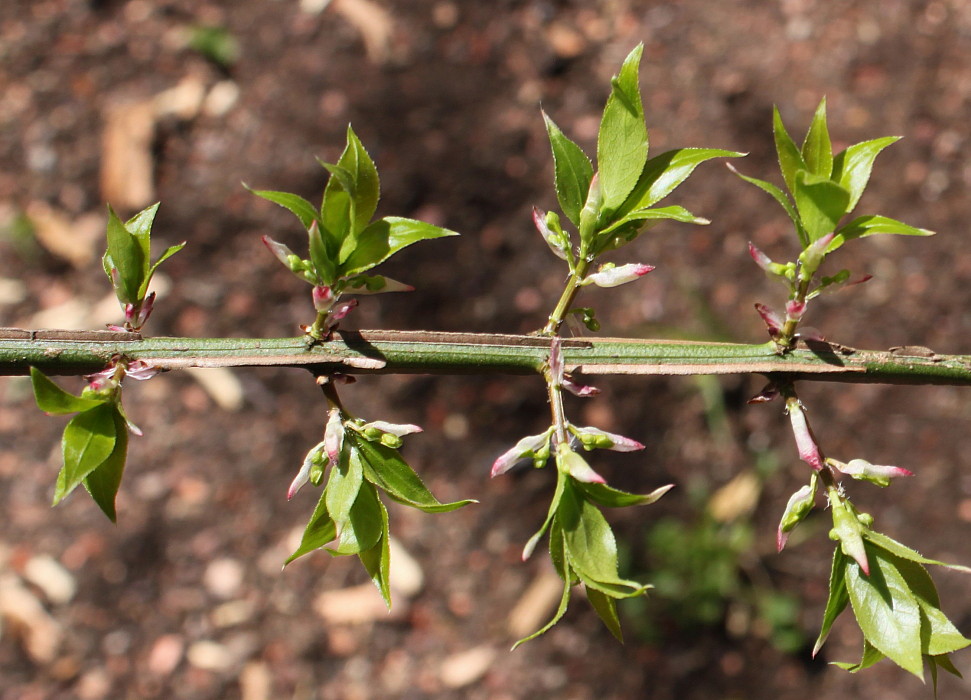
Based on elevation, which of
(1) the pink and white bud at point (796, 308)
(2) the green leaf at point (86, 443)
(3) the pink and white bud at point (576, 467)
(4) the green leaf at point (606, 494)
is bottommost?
(4) the green leaf at point (606, 494)

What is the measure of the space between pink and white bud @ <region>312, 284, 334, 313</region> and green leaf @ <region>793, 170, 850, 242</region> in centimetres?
87

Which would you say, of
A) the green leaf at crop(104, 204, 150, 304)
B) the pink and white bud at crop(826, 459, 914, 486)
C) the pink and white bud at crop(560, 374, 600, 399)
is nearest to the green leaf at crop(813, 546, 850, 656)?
the pink and white bud at crop(826, 459, 914, 486)

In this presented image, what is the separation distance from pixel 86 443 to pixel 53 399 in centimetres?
10

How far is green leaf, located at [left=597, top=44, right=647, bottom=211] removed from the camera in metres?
1.47

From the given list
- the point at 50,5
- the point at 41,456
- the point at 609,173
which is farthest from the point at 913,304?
the point at 50,5

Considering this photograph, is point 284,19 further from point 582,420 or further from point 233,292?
point 582,420

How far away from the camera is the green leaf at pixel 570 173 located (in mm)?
1514

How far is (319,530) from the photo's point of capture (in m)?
1.44

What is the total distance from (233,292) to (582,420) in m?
2.01

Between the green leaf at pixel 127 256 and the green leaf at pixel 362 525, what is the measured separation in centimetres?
58

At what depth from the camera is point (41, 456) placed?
13.6ft

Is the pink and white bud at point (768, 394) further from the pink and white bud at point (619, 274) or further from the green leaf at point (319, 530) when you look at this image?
the green leaf at point (319, 530)

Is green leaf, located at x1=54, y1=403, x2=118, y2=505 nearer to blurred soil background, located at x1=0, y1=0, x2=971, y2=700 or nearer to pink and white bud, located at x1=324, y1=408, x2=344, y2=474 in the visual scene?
pink and white bud, located at x1=324, y1=408, x2=344, y2=474

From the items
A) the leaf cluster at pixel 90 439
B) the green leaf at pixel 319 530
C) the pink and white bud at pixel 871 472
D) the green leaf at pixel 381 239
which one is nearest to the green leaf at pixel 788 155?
the pink and white bud at pixel 871 472
